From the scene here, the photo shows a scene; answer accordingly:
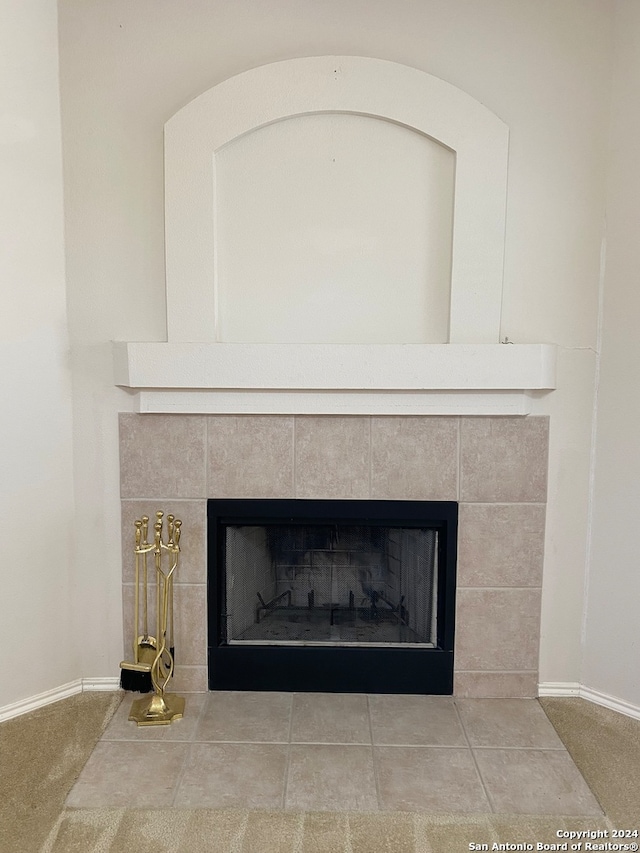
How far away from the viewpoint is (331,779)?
1.78m

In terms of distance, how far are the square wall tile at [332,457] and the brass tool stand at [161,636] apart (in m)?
0.42

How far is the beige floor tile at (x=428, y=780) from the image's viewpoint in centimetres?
169

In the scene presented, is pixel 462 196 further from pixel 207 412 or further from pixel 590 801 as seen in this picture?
pixel 590 801

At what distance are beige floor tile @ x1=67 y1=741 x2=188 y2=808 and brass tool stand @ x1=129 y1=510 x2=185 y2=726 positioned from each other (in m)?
0.12

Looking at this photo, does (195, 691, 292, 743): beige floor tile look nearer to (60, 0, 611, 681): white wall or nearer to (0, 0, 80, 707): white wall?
(0, 0, 80, 707): white wall

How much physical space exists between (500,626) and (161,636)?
1.06 m

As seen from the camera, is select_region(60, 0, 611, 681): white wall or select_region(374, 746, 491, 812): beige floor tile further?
select_region(60, 0, 611, 681): white wall

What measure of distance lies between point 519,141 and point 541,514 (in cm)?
112

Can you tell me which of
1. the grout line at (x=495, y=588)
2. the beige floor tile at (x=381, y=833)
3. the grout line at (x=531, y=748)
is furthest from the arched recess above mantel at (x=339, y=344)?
the beige floor tile at (x=381, y=833)

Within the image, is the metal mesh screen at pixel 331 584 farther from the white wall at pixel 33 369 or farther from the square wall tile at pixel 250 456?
the white wall at pixel 33 369

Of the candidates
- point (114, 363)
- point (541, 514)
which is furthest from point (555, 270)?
point (114, 363)

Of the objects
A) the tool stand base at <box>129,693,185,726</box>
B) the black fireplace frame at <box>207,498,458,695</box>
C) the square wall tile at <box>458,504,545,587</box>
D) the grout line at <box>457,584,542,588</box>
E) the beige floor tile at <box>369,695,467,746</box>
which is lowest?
the beige floor tile at <box>369,695,467,746</box>

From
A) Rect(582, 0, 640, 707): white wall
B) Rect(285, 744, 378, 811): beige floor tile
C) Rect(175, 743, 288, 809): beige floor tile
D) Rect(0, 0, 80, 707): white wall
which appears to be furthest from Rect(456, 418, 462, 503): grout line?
Rect(0, 0, 80, 707): white wall

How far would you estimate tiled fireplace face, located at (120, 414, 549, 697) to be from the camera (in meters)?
2.13
